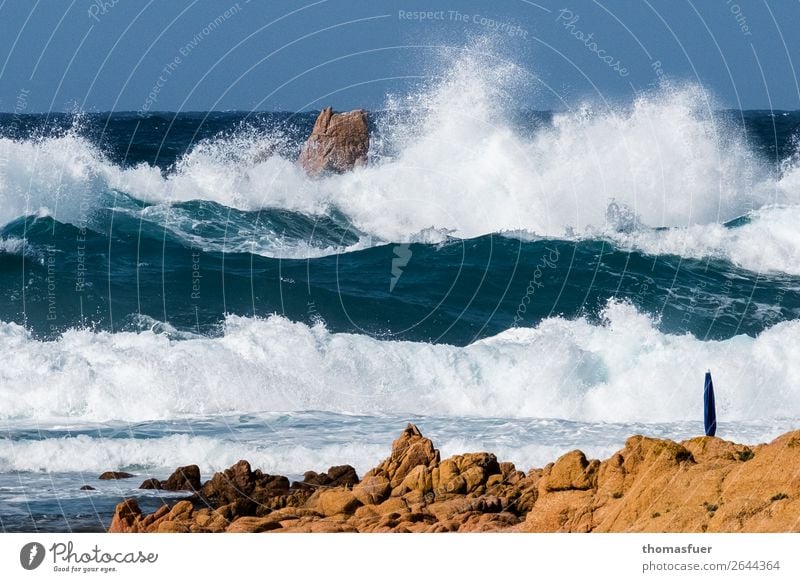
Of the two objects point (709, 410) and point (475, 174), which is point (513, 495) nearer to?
point (709, 410)

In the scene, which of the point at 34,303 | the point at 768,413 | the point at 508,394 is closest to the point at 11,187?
the point at 34,303

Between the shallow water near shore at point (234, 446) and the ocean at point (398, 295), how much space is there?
0.08 meters

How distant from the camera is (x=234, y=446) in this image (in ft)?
66.8

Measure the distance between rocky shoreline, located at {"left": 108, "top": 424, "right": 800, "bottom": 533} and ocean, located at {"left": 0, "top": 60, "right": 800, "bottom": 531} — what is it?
5.95ft

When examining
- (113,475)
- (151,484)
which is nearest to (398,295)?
(113,475)

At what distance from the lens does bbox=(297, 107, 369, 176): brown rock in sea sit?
43.1 m

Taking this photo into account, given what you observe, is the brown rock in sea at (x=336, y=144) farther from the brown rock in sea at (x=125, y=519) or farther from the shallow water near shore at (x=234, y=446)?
the brown rock in sea at (x=125, y=519)

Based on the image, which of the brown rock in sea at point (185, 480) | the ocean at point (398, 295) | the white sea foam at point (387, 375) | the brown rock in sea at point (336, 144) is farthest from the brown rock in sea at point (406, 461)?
the brown rock in sea at point (336, 144)

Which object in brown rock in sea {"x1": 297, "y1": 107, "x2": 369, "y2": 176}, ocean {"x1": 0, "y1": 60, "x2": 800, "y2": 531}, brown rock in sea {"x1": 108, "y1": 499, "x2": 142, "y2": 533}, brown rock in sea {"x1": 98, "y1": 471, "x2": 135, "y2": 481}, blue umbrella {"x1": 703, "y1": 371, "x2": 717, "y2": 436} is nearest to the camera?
brown rock in sea {"x1": 108, "y1": 499, "x2": 142, "y2": 533}

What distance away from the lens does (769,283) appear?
3688 centimetres

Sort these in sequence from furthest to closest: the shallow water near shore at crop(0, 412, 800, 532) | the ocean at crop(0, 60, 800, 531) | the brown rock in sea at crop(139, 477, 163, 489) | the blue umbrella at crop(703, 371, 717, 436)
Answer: the ocean at crop(0, 60, 800, 531)
the brown rock in sea at crop(139, 477, 163, 489)
the shallow water near shore at crop(0, 412, 800, 532)
the blue umbrella at crop(703, 371, 717, 436)

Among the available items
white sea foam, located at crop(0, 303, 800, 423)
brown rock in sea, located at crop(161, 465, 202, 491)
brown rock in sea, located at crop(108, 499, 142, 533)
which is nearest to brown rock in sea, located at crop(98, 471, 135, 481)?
brown rock in sea, located at crop(161, 465, 202, 491)

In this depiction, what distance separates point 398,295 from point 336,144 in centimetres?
1258

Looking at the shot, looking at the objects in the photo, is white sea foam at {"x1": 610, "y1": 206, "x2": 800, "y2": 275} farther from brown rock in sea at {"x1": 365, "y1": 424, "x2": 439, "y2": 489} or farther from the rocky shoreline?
the rocky shoreline
